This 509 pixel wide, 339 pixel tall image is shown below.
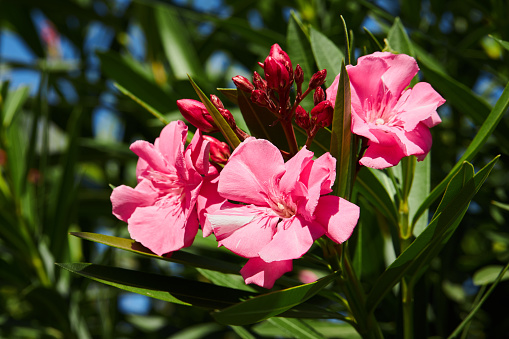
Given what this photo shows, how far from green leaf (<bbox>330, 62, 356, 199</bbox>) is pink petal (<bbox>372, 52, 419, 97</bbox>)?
0.54 ft

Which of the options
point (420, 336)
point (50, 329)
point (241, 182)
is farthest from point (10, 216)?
point (420, 336)

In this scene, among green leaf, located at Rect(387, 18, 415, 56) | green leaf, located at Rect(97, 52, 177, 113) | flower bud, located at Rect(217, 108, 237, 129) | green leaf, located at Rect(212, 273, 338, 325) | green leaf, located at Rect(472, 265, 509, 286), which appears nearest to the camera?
green leaf, located at Rect(212, 273, 338, 325)

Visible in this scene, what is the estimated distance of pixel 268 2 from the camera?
233cm

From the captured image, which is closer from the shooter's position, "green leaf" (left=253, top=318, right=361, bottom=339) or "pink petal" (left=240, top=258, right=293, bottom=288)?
"pink petal" (left=240, top=258, right=293, bottom=288)

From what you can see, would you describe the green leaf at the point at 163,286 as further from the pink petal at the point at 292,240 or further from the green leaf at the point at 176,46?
the green leaf at the point at 176,46

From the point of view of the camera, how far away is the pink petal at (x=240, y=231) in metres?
0.74

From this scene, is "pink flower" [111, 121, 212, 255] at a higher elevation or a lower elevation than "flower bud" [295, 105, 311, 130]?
lower

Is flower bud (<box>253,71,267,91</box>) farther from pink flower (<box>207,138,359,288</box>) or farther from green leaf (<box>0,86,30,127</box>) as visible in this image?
green leaf (<box>0,86,30,127</box>)

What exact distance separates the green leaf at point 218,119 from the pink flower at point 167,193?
4cm

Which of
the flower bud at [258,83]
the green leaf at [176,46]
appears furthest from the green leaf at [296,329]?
the green leaf at [176,46]

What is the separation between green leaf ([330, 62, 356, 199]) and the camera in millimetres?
724

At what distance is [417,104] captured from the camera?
0.86 meters

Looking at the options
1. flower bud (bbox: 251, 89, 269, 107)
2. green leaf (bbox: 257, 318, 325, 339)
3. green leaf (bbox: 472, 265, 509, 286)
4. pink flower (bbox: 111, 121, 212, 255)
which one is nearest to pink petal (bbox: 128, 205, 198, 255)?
pink flower (bbox: 111, 121, 212, 255)

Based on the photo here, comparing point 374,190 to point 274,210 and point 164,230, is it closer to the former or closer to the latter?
point 274,210
